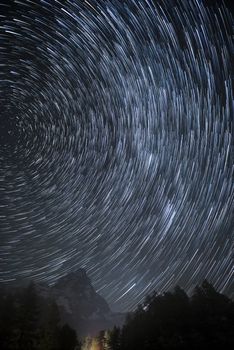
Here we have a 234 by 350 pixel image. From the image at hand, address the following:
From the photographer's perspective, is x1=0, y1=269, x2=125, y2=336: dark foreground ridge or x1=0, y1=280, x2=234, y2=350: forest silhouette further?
x1=0, y1=269, x2=125, y2=336: dark foreground ridge

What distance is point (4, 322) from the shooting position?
27.8 meters

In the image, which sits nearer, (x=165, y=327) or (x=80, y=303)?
(x=165, y=327)

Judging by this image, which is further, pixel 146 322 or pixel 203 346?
pixel 146 322

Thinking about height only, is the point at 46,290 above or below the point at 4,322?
above

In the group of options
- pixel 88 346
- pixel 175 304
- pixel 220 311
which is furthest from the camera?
pixel 88 346

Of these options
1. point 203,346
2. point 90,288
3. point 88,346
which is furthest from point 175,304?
point 90,288

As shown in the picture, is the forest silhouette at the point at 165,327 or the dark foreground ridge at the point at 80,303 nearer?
the forest silhouette at the point at 165,327

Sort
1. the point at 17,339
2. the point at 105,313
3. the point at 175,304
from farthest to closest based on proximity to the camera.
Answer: the point at 105,313, the point at 175,304, the point at 17,339

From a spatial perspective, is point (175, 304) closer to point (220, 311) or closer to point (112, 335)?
point (220, 311)

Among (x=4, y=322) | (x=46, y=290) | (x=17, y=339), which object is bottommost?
(x=17, y=339)

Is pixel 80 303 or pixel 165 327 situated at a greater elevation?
pixel 80 303

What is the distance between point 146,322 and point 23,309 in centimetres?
1329

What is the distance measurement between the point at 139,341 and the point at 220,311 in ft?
28.6

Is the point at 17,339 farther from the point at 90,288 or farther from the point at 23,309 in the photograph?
the point at 90,288
